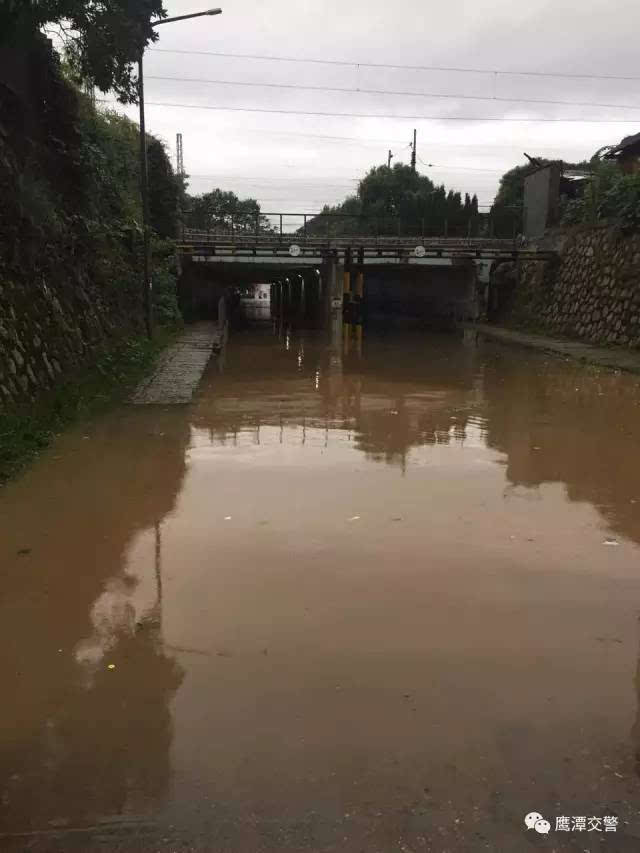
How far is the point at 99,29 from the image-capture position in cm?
1238

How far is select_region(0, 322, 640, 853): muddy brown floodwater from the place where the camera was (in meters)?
2.69

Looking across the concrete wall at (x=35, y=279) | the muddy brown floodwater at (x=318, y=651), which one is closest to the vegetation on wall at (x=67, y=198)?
the concrete wall at (x=35, y=279)

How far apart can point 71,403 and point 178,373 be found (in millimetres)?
4800

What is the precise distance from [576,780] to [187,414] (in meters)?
8.84

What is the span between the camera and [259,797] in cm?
275

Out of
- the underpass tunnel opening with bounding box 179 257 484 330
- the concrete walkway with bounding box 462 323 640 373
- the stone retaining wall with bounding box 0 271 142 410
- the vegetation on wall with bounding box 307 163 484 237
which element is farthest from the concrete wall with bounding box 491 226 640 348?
the stone retaining wall with bounding box 0 271 142 410

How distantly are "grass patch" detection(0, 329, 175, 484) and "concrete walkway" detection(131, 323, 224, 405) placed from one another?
31 centimetres

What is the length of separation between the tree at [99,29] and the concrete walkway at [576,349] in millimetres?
12903

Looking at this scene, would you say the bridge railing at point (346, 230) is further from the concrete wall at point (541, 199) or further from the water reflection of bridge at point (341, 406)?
the water reflection of bridge at point (341, 406)

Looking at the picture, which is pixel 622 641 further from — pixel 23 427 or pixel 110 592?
pixel 23 427

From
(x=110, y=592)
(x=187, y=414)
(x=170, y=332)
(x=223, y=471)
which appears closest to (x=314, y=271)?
(x=170, y=332)

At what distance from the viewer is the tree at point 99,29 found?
33.4 ft

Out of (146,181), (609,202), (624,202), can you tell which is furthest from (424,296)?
(146,181)

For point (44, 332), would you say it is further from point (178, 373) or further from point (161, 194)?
point (161, 194)
